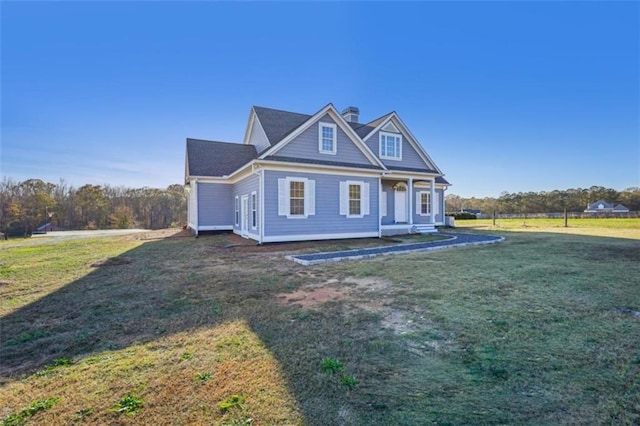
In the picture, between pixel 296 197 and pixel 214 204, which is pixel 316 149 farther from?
pixel 214 204

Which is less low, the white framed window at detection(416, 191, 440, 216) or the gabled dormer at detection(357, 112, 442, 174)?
the gabled dormer at detection(357, 112, 442, 174)

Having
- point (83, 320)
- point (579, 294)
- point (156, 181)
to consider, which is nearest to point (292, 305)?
point (83, 320)

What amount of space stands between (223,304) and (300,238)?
300 inches

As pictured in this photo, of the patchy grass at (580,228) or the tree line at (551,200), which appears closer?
the patchy grass at (580,228)

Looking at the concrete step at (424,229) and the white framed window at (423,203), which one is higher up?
the white framed window at (423,203)

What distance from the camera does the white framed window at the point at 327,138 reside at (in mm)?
12812

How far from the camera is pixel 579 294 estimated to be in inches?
200

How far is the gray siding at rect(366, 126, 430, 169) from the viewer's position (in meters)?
16.2

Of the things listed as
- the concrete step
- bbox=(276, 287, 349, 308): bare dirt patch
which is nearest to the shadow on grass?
bbox=(276, 287, 349, 308): bare dirt patch

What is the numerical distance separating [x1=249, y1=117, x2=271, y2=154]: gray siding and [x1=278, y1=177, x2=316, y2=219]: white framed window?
4632 millimetres

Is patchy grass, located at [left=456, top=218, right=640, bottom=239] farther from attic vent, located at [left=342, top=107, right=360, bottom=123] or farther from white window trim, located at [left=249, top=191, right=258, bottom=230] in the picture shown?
white window trim, located at [left=249, top=191, right=258, bottom=230]

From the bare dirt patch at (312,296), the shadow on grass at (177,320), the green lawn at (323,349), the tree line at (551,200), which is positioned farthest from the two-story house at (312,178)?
the tree line at (551,200)

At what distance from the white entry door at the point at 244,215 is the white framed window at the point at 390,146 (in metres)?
7.85

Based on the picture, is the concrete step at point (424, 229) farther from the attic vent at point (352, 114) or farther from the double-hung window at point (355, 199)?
the attic vent at point (352, 114)
